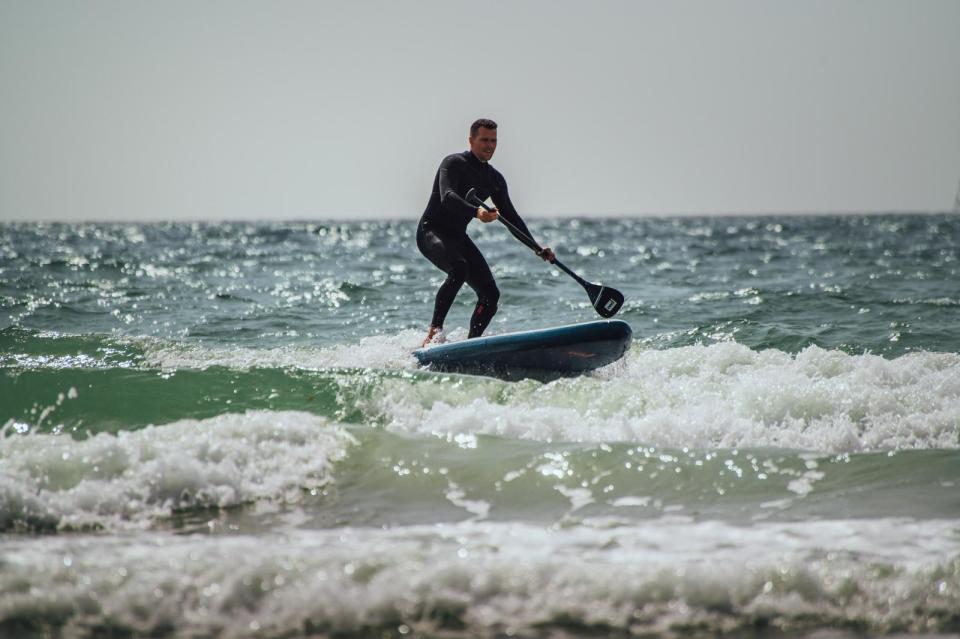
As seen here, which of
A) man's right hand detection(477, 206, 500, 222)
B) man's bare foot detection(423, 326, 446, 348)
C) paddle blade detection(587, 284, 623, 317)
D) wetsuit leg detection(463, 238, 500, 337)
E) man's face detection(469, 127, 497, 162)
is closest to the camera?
man's right hand detection(477, 206, 500, 222)

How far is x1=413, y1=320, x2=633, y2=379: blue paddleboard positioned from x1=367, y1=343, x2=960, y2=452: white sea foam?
0.25 meters

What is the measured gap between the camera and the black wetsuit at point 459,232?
7387mm

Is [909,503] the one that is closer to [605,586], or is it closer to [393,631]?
[605,586]

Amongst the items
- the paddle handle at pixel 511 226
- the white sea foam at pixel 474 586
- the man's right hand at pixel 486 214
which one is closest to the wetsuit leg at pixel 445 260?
the paddle handle at pixel 511 226

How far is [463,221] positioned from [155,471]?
3.64 meters

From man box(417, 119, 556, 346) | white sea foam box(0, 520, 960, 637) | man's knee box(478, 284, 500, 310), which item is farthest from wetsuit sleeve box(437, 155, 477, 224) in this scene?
white sea foam box(0, 520, 960, 637)

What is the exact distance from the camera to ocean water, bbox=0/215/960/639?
3293 millimetres

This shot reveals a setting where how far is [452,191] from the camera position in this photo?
719 cm

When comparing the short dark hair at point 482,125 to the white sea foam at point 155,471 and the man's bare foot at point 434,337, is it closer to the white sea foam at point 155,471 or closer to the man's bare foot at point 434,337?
the man's bare foot at point 434,337

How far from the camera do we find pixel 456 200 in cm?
715

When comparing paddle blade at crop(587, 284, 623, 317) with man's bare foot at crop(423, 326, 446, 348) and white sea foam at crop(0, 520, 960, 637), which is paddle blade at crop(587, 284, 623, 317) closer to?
man's bare foot at crop(423, 326, 446, 348)

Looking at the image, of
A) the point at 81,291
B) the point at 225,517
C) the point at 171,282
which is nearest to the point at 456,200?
the point at 225,517

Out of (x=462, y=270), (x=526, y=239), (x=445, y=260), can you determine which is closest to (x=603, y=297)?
(x=526, y=239)

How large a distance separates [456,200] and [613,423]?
7.52 feet
